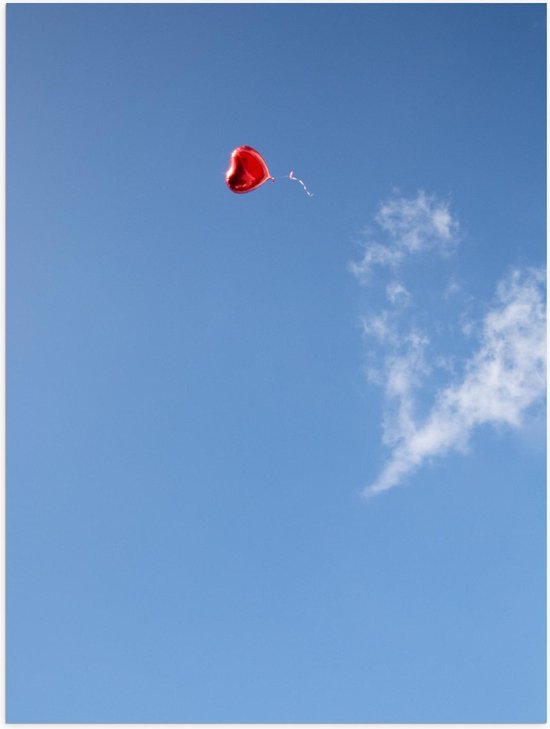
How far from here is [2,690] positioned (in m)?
14.7

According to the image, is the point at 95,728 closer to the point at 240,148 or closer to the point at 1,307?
the point at 1,307

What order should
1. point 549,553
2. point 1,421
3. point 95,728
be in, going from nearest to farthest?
point 95,728 → point 1,421 → point 549,553

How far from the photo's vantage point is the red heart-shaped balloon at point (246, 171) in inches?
663

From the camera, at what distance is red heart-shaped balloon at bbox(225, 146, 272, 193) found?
55.3ft

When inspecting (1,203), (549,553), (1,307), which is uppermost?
(1,203)

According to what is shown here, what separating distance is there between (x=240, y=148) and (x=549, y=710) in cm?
1716

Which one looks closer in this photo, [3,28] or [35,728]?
[35,728]

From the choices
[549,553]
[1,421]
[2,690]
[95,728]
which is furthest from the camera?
[549,553]

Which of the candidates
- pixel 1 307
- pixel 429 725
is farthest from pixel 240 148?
pixel 429 725

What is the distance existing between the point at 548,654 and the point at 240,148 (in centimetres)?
1713

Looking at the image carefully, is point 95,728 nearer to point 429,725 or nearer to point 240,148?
point 429,725

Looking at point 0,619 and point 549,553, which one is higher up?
point 549,553

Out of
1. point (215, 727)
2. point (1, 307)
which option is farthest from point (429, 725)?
point (1, 307)

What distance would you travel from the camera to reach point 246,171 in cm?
1700
